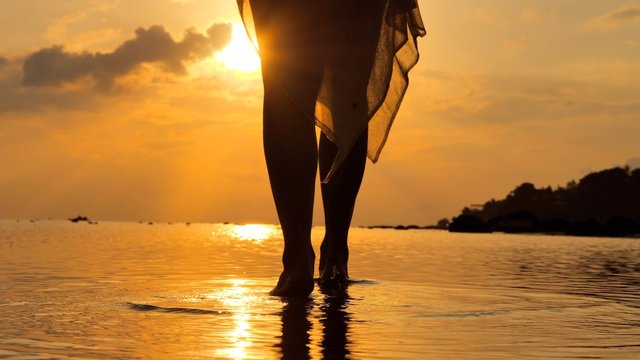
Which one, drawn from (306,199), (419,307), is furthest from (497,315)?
(306,199)

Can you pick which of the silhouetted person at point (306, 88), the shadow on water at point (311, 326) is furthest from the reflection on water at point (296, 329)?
the silhouetted person at point (306, 88)

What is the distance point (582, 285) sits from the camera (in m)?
7.92

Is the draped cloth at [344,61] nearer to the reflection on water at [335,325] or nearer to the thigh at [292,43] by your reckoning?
the thigh at [292,43]

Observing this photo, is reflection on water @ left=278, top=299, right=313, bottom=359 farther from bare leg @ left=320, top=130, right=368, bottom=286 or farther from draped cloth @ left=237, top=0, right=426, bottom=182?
bare leg @ left=320, top=130, right=368, bottom=286

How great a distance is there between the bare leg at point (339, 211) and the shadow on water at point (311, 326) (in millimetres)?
793

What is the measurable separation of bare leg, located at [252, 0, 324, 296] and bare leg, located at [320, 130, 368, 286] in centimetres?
99

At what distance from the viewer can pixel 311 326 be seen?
4.32 metres

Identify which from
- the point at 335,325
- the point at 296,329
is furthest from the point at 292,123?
the point at 296,329

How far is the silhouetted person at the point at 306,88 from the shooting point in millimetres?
5527

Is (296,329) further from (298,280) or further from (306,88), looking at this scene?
(306,88)

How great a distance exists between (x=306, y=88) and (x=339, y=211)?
1.26 m

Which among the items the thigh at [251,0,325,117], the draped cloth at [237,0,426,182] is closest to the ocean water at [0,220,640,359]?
the draped cloth at [237,0,426,182]

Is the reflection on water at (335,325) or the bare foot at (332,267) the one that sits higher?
the bare foot at (332,267)

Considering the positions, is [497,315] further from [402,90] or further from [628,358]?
[402,90]
